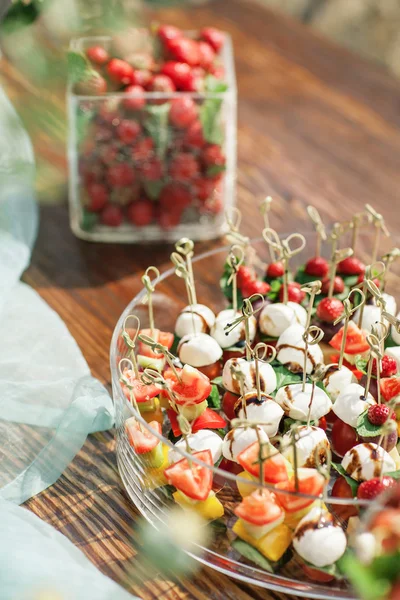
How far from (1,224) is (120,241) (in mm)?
175

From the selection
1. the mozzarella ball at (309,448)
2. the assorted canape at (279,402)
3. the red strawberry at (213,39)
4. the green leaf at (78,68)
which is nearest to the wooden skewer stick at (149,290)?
the assorted canape at (279,402)

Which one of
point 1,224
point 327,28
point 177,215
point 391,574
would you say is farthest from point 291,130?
point 327,28

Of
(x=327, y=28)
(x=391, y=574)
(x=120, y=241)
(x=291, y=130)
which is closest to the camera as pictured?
(x=391, y=574)

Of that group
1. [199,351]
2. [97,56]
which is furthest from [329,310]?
[97,56]

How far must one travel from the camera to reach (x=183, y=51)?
1.16 metres

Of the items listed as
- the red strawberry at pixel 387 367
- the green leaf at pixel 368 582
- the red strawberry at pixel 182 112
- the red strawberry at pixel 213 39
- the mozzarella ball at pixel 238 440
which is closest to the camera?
the green leaf at pixel 368 582

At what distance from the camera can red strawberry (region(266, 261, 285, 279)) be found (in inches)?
39.7

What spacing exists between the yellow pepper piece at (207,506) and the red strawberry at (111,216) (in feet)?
1.75

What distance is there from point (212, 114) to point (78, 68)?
0.19m

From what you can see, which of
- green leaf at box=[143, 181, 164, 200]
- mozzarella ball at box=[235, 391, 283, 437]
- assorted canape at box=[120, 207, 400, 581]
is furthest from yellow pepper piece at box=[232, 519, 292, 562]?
green leaf at box=[143, 181, 164, 200]

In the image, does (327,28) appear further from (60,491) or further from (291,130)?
(60,491)

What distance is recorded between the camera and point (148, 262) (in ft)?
3.91

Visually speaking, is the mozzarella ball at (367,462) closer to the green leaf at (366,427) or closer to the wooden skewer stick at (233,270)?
the green leaf at (366,427)

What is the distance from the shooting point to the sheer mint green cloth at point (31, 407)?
0.71 metres
